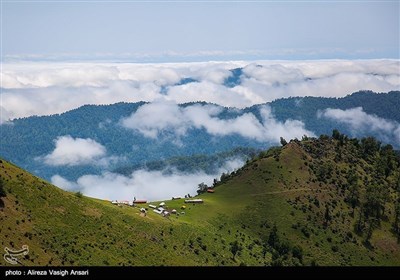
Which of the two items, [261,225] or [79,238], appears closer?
[79,238]

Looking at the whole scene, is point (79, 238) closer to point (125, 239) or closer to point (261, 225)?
point (125, 239)

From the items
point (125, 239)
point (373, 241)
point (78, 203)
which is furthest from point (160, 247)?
point (373, 241)

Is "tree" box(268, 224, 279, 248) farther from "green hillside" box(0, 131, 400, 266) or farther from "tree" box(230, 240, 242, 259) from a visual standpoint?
"tree" box(230, 240, 242, 259)

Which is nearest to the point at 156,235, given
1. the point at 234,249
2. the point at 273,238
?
the point at 234,249

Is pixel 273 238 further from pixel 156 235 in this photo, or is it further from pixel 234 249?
pixel 156 235

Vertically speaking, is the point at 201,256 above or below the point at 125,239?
below

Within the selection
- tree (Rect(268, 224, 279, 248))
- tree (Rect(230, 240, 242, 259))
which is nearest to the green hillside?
tree (Rect(230, 240, 242, 259))

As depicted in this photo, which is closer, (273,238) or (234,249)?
(234,249)

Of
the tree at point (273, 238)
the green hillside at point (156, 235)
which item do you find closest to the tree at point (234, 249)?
the green hillside at point (156, 235)

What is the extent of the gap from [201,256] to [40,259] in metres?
56.7

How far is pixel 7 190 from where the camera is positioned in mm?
111312

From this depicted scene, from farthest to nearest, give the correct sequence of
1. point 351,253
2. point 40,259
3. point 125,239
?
point 351,253 < point 125,239 < point 40,259

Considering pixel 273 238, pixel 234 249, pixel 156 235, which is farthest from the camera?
pixel 273 238

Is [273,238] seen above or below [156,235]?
below
